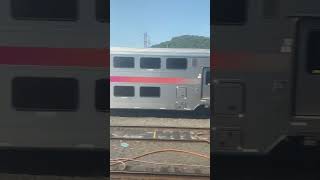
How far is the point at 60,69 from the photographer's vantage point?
15.5 feet

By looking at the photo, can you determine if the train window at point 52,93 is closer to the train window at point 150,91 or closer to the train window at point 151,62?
the train window at point 150,91

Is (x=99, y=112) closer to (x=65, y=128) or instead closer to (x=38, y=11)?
(x=65, y=128)

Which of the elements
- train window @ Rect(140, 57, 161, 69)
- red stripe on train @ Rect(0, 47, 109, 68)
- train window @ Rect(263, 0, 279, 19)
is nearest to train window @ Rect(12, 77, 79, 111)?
red stripe on train @ Rect(0, 47, 109, 68)

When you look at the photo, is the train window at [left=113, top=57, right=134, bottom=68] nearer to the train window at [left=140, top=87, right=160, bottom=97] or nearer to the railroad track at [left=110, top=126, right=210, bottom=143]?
the train window at [left=140, top=87, right=160, bottom=97]

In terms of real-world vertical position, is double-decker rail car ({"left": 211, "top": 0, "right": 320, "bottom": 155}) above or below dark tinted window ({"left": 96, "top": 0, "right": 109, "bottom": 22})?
below

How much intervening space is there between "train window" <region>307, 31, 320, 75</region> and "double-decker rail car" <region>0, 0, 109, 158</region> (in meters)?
1.83

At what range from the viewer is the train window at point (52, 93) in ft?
15.4

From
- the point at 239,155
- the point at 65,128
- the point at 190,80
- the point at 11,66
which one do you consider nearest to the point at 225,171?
the point at 239,155

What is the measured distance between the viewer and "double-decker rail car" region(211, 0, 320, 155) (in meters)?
4.51

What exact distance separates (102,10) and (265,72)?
158 centimetres

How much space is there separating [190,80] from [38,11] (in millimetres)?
9560

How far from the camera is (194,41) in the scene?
5.00 m

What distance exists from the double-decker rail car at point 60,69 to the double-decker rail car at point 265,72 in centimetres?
106

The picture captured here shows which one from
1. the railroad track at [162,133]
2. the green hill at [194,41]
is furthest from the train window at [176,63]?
the green hill at [194,41]
